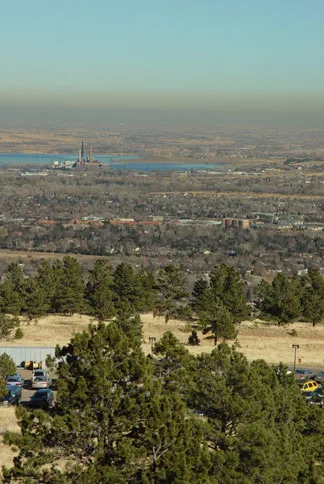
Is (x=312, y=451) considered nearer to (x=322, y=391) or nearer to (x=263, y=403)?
(x=263, y=403)

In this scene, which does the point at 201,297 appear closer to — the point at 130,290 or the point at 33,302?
the point at 130,290

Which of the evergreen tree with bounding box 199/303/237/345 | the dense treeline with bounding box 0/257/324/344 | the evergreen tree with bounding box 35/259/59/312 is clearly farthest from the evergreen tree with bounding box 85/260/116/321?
the evergreen tree with bounding box 199/303/237/345

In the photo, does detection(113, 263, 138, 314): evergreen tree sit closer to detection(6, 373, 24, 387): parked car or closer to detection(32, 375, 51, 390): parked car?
detection(6, 373, 24, 387): parked car

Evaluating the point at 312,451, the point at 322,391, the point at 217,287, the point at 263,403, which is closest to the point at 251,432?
the point at 263,403

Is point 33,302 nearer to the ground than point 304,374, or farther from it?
nearer to the ground

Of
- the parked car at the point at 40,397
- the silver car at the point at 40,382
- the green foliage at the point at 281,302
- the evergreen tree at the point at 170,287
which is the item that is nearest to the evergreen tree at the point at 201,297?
the evergreen tree at the point at 170,287

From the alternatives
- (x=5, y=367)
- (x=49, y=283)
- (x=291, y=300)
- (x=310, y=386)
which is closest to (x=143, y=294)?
(x=49, y=283)

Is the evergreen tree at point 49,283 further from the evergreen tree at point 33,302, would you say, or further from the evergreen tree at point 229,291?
the evergreen tree at point 229,291
